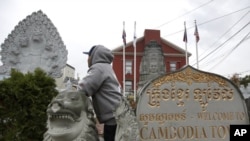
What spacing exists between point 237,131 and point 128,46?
87.5 ft

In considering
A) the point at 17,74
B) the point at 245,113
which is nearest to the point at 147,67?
the point at 17,74

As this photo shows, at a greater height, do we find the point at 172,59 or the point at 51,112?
the point at 172,59

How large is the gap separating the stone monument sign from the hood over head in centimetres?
55

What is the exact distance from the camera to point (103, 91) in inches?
125

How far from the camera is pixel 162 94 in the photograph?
3.54 m

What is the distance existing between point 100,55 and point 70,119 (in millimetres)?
726

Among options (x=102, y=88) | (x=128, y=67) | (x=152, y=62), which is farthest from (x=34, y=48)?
(x=128, y=67)

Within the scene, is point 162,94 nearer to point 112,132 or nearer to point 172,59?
point 112,132

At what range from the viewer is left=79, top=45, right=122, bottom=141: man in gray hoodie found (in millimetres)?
3098

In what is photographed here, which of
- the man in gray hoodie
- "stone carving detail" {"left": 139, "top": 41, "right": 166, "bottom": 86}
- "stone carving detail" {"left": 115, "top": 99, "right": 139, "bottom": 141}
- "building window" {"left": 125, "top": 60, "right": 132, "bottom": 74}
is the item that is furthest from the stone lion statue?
"building window" {"left": 125, "top": 60, "right": 132, "bottom": 74}

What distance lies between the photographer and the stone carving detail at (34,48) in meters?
12.7

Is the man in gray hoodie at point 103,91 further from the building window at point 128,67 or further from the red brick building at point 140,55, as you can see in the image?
the building window at point 128,67

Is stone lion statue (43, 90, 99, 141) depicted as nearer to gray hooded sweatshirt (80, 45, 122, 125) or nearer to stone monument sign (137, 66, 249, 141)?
gray hooded sweatshirt (80, 45, 122, 125)

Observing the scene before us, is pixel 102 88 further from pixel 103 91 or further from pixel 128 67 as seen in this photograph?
pixel 128 67
